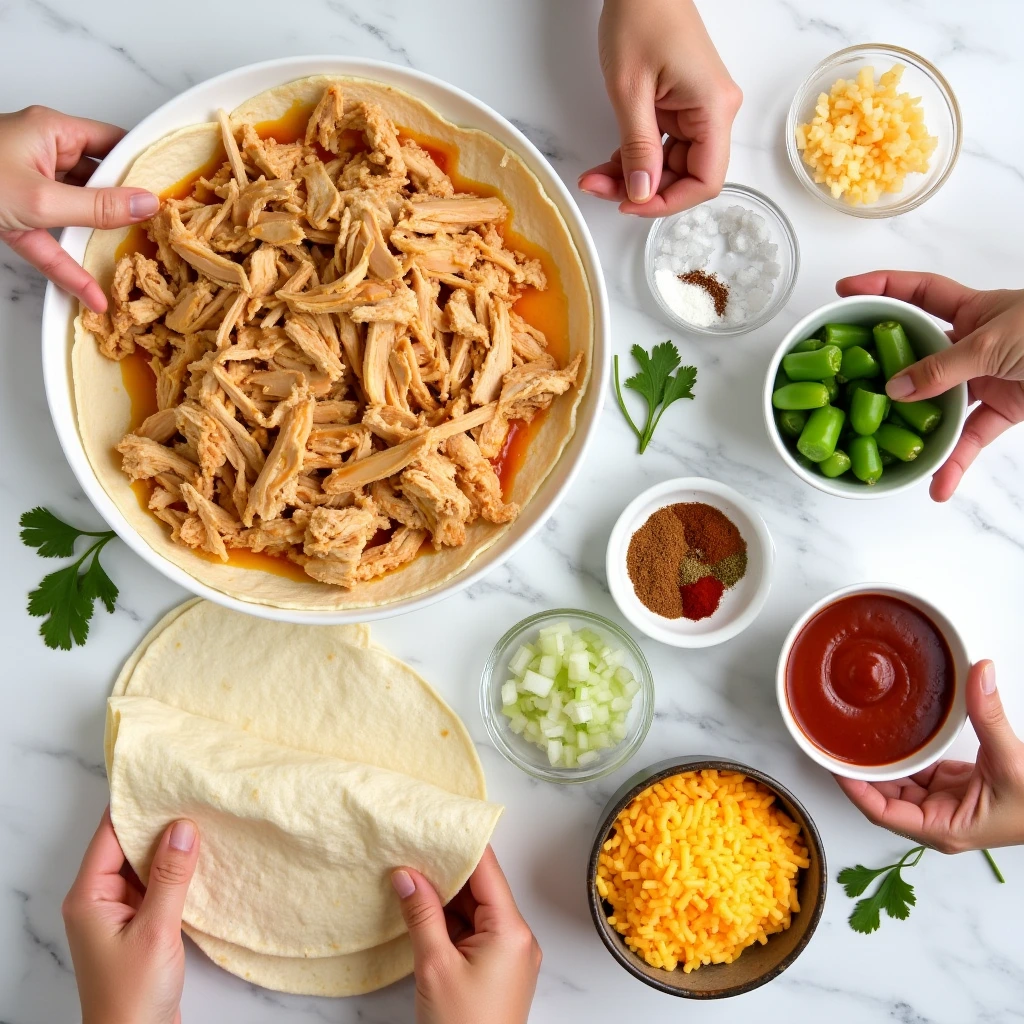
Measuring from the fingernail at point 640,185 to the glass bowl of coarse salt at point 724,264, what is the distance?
33 cm

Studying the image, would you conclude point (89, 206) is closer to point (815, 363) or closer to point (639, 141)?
point (639, 141)

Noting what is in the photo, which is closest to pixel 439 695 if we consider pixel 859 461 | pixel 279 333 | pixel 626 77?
pixel 279 333

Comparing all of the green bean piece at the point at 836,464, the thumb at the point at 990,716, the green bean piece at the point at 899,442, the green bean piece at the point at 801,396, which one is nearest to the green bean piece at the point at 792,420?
the green bean piece at the point at 801,396

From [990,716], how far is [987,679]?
121mm

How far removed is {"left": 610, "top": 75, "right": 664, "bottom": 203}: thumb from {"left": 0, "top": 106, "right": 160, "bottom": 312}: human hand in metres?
1.46

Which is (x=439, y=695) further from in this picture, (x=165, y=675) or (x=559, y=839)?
(x=165, y=675)

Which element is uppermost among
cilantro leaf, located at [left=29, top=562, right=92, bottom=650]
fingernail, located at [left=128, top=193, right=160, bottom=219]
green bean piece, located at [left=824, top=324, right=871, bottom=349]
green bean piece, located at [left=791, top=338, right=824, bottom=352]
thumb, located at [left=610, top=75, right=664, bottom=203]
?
thumb, located at [left=610, top=75, right=664, bottom=203]

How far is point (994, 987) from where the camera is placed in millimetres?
3250

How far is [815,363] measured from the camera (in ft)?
9.39

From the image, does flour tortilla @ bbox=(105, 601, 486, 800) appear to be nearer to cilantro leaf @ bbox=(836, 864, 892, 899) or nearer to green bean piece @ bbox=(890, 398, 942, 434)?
cilantro leaf @ bbox=(836, 864, 892, 899)

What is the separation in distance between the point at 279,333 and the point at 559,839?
2.02 m

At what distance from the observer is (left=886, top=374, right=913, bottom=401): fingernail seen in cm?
278

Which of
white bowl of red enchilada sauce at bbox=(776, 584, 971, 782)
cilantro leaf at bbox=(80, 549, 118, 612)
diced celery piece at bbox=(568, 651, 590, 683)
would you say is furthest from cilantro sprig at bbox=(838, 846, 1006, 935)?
cilantro leaf at bbox=(80, 549, 118, 612)

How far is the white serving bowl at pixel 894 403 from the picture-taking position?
9.39 feet
